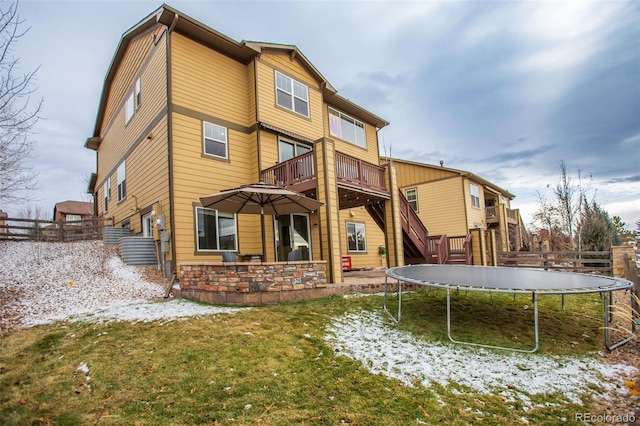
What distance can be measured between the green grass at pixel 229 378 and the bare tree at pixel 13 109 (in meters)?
4.50

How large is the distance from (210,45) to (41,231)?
38.3 feet

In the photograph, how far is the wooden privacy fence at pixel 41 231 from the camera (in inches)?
548

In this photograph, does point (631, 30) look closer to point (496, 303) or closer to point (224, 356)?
point (496, 303)

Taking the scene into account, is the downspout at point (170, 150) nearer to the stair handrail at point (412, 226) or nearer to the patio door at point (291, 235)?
the patio door at point (291, 235)

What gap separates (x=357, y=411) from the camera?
2.90m

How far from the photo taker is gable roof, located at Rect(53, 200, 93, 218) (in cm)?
3378

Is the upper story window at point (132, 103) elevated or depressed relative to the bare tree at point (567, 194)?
elevated

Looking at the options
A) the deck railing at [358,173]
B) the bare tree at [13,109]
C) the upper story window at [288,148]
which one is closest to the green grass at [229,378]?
the bare tree at [13,109]

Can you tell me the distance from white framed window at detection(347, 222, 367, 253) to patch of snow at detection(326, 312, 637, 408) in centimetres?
1009

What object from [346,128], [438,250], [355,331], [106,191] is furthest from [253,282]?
[106,191]

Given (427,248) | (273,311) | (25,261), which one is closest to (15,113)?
(25,261)

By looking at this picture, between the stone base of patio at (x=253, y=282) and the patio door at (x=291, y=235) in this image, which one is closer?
the stone base of patio at (x=253, y=282)

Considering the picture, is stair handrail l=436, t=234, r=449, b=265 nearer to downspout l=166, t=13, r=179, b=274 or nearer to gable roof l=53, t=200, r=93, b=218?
downspout l=166, t=13, r=179, b=274

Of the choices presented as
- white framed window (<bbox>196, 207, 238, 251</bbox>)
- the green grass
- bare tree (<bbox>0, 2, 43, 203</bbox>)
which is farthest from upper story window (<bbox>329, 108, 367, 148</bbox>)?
the green grass
